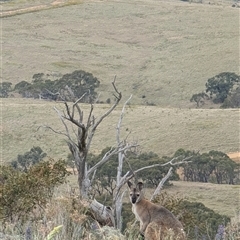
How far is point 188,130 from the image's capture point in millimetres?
51938

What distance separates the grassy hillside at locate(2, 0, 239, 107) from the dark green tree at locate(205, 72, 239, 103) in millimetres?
2602

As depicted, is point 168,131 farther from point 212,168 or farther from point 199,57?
point 199,57

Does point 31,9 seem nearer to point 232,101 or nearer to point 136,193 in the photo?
point 232,101

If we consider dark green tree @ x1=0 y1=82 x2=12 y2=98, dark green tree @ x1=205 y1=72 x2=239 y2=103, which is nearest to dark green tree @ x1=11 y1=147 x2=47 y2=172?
dark green tree @ x1=0 y1=82 x2=12 y2=98

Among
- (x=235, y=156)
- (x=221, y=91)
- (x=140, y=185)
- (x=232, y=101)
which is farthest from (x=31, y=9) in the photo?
(x=140, y=185)

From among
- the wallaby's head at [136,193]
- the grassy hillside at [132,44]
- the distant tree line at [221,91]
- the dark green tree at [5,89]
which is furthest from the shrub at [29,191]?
the dark green tree at [5,89]

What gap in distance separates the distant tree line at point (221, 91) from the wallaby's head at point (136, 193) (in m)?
56.8

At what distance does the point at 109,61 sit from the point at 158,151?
38990mm

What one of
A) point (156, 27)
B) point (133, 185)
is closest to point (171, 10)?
point (156, 27)

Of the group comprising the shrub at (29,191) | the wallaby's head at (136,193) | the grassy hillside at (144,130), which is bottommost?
the grassy hillside at (144,130)

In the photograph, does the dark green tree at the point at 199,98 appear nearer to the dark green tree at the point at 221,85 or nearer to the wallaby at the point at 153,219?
the dark green tree at the point at 221,85

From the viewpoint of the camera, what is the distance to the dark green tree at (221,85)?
220 ft

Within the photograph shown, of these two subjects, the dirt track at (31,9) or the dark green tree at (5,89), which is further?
the dirt track at (31,9)

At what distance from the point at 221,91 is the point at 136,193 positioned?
59407 mm
